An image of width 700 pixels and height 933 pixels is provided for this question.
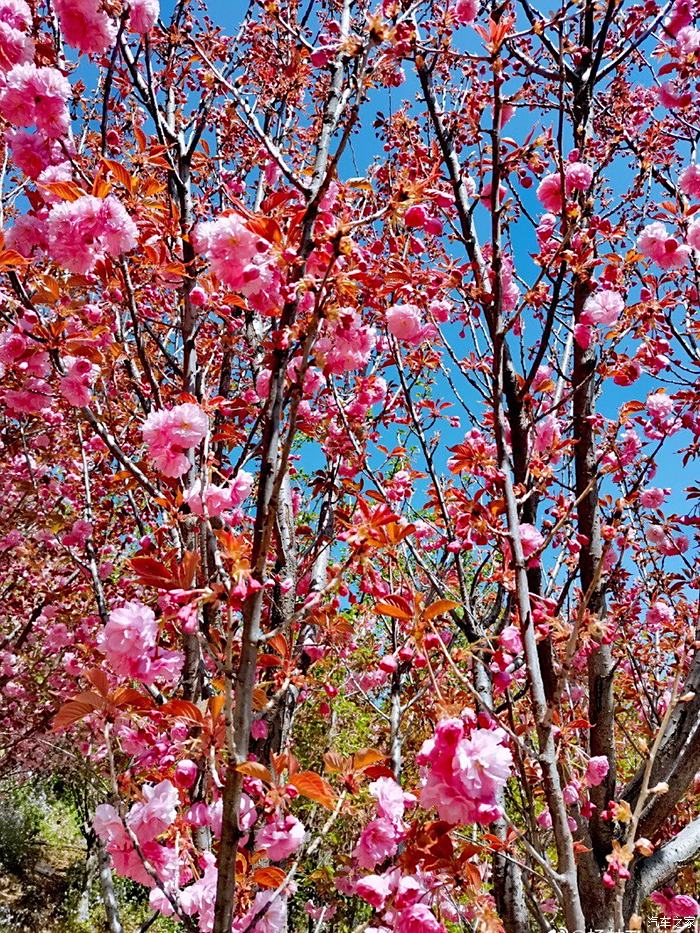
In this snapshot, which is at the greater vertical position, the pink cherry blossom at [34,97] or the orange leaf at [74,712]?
the pink cherry blossom at [34,97]

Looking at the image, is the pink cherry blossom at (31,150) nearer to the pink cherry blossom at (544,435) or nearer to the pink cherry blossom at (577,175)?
the pink cherry blossom at (577,175)

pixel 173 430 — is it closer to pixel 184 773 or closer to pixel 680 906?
pixel 184 773

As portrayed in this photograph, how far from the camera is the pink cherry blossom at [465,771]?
3.98 ft

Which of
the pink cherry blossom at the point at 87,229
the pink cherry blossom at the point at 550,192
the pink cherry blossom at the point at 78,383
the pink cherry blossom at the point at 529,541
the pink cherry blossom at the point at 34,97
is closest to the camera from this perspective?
the pink cherry blossom at the point at 87,229

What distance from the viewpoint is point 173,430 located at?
1.65m

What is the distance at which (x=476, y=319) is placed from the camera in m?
2.97

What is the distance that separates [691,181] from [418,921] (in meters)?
3.73

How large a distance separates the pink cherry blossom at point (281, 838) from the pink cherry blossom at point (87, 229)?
1573mm

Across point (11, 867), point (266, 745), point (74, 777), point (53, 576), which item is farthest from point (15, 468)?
point (11, 867)

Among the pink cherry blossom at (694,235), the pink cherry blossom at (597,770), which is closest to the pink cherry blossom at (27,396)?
the pink cherry blossom at (597,770)

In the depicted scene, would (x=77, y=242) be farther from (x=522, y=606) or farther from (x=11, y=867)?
(x=11, y=867)

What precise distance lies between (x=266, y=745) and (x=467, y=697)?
4.67 feet

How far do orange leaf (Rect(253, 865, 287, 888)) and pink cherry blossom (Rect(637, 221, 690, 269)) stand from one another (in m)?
2.78

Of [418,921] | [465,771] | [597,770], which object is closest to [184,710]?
[465,771]
